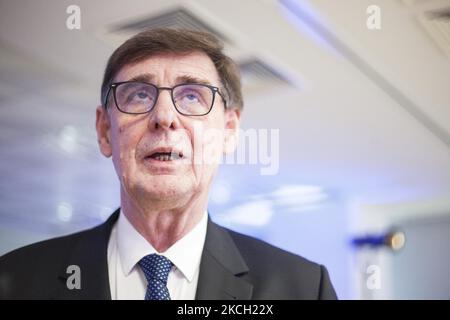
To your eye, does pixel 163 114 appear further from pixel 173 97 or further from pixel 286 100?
pixel 286 100

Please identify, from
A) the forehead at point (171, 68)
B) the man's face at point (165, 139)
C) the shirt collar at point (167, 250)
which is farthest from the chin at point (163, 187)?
the forehead at point (171, 68)

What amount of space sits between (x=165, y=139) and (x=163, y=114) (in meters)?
0.07

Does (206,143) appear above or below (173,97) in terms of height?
below

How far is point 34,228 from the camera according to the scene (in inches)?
66.0

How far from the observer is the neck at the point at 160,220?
1.58m

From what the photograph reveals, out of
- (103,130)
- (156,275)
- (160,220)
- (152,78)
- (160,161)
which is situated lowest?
(156,275)

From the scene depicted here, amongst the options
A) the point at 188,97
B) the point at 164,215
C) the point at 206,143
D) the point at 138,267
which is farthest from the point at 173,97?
the point at 138,267

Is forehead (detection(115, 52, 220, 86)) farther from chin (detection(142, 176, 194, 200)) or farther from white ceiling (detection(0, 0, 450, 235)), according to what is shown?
chin (detection(142, 176, 194, 200))

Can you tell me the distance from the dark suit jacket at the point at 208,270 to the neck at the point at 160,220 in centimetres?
7

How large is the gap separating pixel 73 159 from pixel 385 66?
96 cm

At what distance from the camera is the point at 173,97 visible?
1.57 meters

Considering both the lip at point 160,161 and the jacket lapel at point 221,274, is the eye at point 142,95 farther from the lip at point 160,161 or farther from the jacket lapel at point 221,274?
the jacket lapel at point 221,274

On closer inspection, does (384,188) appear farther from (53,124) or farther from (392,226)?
(53,124)

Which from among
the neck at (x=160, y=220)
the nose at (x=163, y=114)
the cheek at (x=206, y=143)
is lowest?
the neck at (x=160, y=220)
